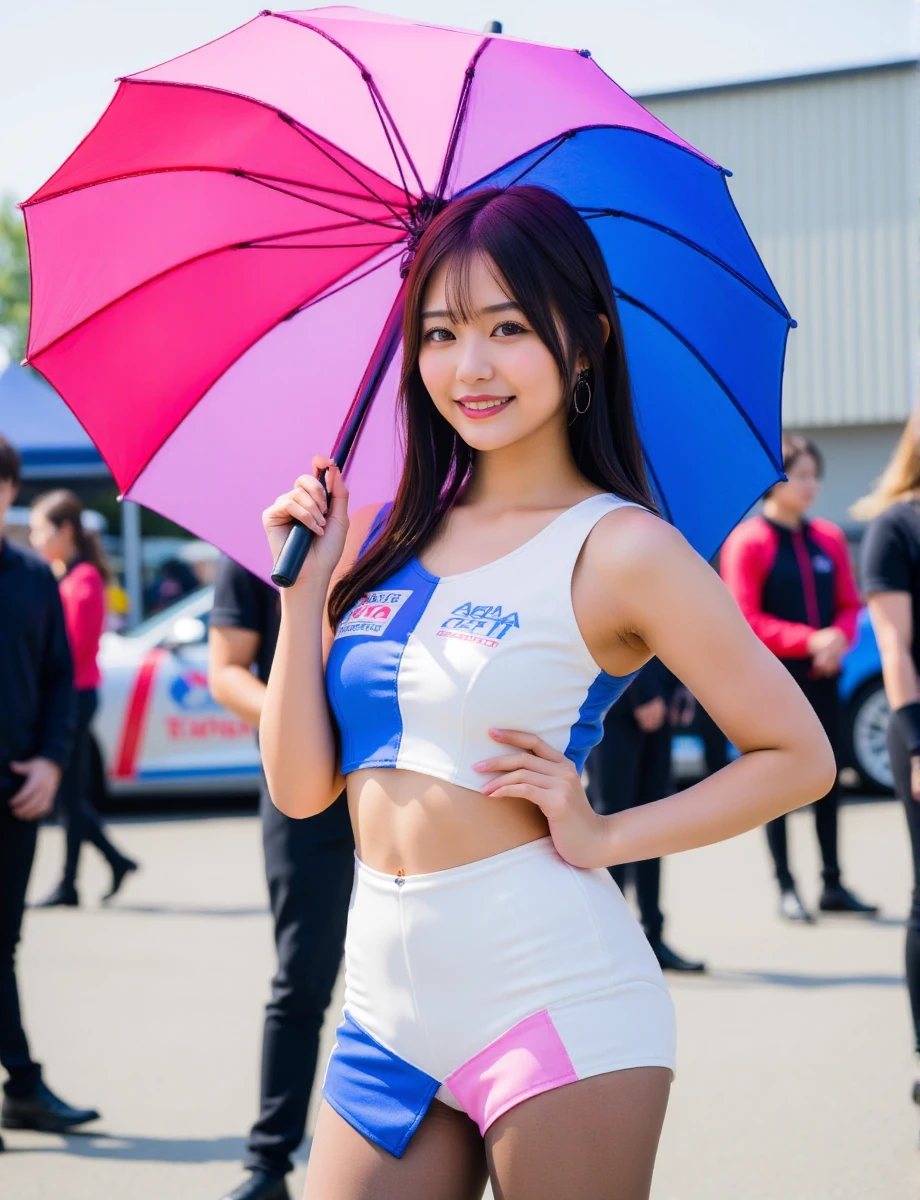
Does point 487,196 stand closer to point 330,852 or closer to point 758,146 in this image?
point 330,852

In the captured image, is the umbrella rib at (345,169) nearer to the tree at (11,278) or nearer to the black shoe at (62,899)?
the black shoe at (62,899)

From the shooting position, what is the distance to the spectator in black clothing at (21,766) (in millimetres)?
4445

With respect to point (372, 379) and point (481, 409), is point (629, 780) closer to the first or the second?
point (372, 379)

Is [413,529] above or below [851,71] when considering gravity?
below

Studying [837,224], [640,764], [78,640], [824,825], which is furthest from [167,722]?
[837,224]

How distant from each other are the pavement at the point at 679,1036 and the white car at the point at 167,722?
1280mm

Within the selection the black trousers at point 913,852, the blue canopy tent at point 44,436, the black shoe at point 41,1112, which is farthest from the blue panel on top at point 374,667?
the blue canopy tent at point 44,436

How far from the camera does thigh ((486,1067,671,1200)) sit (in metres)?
1.89

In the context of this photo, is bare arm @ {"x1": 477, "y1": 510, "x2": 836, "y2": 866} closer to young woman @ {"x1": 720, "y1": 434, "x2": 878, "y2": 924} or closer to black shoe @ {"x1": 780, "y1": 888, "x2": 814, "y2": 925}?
young woman @ {"x1": 720, "y1": 434, "x2": 878, "y2": 924}

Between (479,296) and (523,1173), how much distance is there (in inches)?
47.3

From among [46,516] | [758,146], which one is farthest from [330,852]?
[758,146]

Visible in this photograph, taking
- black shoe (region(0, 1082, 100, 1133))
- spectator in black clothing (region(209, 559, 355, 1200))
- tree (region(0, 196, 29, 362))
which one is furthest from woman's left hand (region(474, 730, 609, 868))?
tree (region(0, 196, 29, 362))

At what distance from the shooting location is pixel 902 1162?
4070 mm

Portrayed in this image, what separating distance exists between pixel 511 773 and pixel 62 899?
6.28 meters
